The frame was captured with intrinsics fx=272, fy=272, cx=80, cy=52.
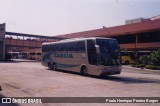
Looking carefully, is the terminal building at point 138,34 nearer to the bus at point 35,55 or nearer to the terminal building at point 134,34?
the terminal building at point 134,34

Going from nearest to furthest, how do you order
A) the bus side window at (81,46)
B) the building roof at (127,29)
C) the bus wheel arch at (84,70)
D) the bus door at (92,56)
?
the bus door at (92,56) < the bus wheel arch at (84,70) < the bus side window at (81,46) < the building roof at (127,29)

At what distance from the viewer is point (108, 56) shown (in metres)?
20.8

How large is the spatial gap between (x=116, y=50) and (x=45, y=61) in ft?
40.1

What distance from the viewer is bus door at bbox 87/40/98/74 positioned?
2103 cm

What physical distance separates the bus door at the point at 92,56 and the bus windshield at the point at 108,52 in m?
0.64

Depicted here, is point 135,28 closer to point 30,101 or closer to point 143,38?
point 143,38

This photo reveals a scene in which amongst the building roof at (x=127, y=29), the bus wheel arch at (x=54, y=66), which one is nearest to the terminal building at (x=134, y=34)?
the building roof at (x=127, y=29)

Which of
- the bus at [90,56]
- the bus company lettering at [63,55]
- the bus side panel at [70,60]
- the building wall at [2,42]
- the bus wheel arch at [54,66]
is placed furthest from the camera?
the building wall at [2,42]

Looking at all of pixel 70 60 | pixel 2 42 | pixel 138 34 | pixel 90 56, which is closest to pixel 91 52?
pixel 90 56

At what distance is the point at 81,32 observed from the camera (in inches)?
2776

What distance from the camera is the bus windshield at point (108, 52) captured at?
67.8 feet

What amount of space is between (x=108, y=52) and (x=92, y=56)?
1.37 meters

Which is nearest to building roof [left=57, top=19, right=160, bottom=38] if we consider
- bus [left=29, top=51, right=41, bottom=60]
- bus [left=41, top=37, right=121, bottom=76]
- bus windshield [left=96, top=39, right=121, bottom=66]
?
bus [left=29, top=51, right=41, bottom=60]

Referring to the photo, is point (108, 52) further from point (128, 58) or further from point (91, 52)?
point (128, 58)
